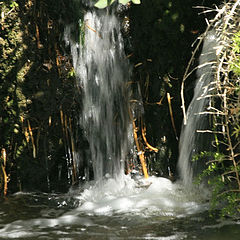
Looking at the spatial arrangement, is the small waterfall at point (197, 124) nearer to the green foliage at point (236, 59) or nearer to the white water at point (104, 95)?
the white water at point (104, 95)

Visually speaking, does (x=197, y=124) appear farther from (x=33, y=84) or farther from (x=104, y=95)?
(x=33, y=84)

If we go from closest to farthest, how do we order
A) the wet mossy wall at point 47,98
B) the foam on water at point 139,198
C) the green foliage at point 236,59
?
the green foliage at point 236,59 < the foam on water at point 139,198 < the wet mossy wall at point 47,98

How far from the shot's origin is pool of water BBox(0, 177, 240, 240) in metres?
3.14

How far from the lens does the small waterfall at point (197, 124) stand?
392 cm

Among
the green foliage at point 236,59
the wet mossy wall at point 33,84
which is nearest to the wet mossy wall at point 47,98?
the wet mossy wall at point 33,84

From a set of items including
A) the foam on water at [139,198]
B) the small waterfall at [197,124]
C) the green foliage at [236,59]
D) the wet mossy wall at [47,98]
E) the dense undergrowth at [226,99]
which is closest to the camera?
the dense undergrowth at [226,99]

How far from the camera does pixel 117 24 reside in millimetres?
4363

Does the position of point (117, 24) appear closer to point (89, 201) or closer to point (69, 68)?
point (69, 68)

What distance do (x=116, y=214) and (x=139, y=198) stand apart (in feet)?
1.20

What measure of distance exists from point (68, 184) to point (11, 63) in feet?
4.17

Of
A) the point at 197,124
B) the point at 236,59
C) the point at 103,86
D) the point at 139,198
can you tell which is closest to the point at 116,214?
the point at 139,198

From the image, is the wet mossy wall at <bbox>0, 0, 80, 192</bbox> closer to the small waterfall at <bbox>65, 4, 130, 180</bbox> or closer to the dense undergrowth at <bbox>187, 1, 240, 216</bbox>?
the small waterfall at <bbox>65, 4, 130, 180</bbox>

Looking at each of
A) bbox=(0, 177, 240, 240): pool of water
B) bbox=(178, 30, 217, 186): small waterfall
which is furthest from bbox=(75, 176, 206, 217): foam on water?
bbox=(178, 30, 217, 186): small waterfall

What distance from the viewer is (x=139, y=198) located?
12.8ft
